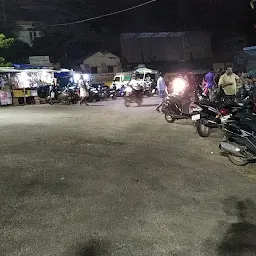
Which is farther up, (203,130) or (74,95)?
(74,95)

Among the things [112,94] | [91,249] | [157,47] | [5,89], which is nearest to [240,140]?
[91,249]

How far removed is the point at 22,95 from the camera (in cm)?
2167

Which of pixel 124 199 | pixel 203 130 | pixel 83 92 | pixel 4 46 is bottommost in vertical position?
pixel 124 199

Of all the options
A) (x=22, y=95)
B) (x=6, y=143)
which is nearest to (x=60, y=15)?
(x=22, y=95)

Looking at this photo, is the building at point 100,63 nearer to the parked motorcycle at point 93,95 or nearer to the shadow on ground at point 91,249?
the parked motorcycle at point 93,95

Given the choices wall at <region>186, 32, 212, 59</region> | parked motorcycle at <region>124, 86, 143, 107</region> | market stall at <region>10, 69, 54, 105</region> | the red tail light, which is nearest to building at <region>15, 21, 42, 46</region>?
market stall at <region>10, 69, 54, 105</region>

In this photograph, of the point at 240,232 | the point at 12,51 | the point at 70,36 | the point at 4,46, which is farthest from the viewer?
the point at 70,36

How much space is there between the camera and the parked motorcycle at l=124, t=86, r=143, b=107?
677 inches

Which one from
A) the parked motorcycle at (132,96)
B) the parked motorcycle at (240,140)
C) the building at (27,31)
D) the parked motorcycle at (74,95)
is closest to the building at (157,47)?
the building at (27,31)

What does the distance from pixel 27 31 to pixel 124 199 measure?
1433 inches

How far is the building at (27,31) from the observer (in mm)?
36906

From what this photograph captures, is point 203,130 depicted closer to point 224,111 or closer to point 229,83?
point 224,111

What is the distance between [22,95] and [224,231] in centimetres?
1986

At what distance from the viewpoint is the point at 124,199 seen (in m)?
4.71
